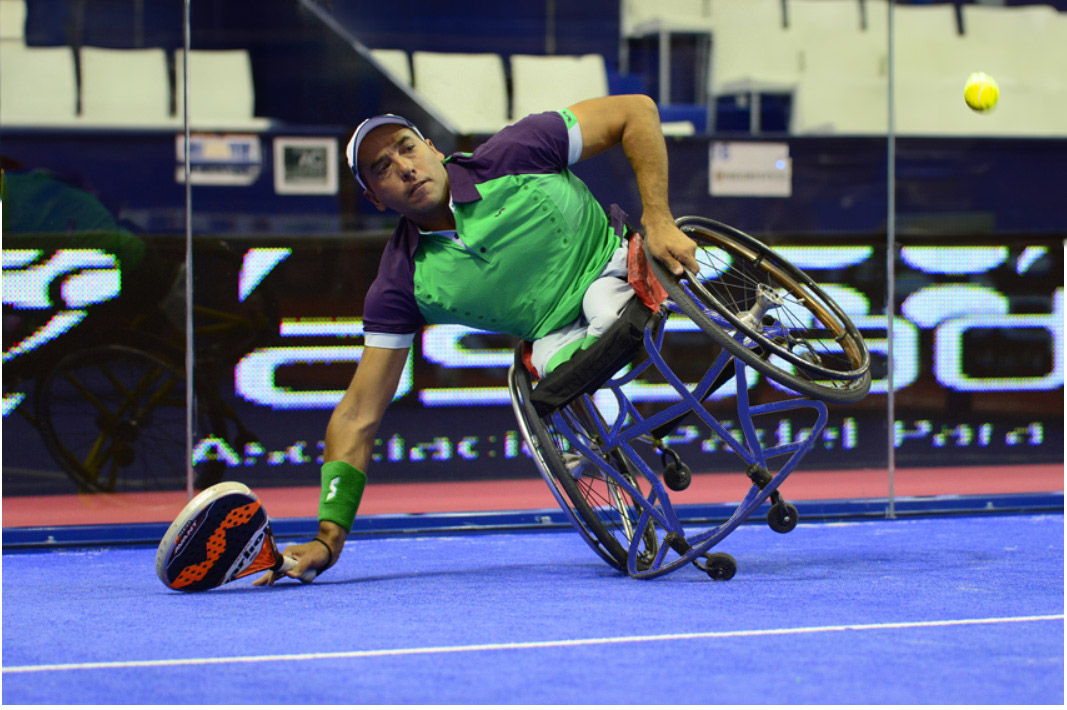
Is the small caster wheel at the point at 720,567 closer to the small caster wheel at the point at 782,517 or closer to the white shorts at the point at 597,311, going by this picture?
the small caster wheel at the point at 782,517

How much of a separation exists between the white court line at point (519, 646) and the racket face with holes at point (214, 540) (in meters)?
0.71

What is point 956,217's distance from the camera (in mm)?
5328

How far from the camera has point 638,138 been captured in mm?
3615

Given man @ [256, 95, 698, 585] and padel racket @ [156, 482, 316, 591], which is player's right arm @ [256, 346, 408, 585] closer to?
man @ [256, 95, 698, 585]

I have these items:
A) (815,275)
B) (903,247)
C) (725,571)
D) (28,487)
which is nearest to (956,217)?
(903,247)

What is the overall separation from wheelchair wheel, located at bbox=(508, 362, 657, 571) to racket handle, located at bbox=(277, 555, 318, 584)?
74 centimetres

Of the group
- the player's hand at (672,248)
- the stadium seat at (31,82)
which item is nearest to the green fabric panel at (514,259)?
Answer: the player's hand at (672,248)

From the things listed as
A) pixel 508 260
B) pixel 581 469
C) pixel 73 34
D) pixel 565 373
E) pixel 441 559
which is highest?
pixel 73 34

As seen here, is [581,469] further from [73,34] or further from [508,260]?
[73,34]

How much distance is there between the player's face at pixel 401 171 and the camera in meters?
3.47

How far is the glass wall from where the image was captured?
187 inches

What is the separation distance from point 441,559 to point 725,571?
3.54 feet

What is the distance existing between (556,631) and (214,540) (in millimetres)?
1040

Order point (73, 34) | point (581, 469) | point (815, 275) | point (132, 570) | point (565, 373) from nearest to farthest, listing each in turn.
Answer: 1. point (565, 373)
2. point (581, 469)
3. point (132, 570)
4. point (73, 34)
5. point (815, 275)
